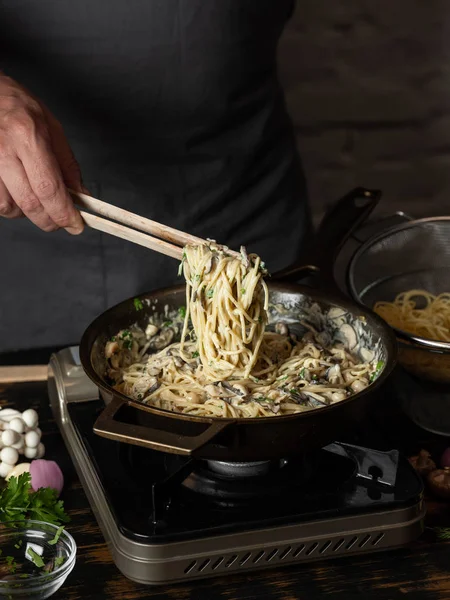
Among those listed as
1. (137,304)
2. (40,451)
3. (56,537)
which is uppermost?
(137,304)

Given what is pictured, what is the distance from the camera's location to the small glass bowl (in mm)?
1426

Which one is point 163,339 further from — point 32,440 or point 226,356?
point 32,440

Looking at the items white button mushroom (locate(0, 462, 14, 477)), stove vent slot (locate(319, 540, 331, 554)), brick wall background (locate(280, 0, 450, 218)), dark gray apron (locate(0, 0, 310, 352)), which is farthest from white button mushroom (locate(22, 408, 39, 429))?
brick wall background (locate(280, 0, 450, 218))

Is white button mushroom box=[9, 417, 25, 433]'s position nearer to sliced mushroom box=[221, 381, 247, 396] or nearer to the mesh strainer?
sliced mushroom box=[221, 381, 247, 396]

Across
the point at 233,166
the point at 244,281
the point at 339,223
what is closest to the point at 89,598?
the point at 244,281

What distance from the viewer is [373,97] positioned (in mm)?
3695

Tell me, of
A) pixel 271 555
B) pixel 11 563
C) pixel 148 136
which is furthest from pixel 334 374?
pixel 148 136

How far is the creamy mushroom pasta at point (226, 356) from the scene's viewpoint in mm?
1747

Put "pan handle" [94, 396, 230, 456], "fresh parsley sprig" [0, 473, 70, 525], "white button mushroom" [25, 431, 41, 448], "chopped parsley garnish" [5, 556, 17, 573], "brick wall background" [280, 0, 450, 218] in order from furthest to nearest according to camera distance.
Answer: "brick wall background" [280, 0, 450, 218], "white button mushroom" [25, 431, 41, 448], "fresh parsley sprig" [0, 473, 70, 525], "chopped parsley garnish" [5, 556, 17, 573], "pan handle" [94, 396, 230, 456]

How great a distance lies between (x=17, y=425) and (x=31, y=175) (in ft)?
1.72

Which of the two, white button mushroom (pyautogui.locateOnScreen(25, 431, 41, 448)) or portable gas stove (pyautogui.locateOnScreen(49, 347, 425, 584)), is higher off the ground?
portable gas stove (pyautogui.locateOnScreen(49, 347, 425, 584))

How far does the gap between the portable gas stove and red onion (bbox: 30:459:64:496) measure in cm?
5

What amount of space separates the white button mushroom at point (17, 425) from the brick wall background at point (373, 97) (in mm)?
2180

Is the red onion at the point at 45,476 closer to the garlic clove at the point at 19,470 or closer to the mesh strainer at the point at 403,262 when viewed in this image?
the garlic clove at the point at 19,470
